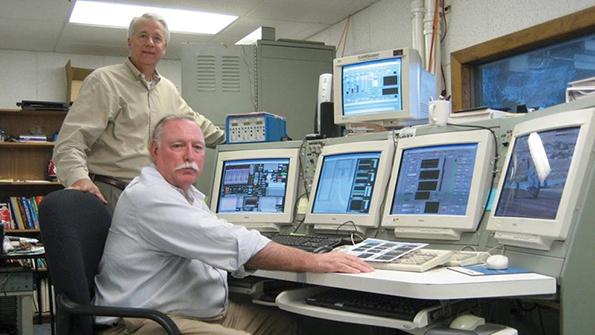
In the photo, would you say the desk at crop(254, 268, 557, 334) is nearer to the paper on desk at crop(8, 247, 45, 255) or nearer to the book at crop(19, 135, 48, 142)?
the paper on desk at crop(8, 247, 45, 255)

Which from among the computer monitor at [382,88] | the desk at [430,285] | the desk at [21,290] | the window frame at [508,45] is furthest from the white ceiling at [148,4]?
the desk at [430,285]

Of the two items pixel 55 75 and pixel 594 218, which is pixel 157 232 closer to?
pixel 594 218

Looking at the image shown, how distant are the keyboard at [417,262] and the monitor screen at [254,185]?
2.74ft

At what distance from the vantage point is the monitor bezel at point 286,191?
2.33 m

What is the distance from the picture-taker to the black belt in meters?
2.41

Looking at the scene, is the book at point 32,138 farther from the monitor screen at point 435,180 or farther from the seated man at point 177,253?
the monitor screen at point 435,180

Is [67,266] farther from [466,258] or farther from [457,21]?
[457,21]

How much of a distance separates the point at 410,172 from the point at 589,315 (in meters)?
0.73

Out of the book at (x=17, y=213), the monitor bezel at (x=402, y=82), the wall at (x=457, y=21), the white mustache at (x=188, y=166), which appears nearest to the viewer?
the white mustache at (x=188, y=166)

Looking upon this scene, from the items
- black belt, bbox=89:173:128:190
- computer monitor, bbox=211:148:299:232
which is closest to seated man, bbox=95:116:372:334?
computer monitor, bbox=211:148:299:232

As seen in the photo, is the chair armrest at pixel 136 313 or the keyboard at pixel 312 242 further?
the keyboard at pixel 312 242

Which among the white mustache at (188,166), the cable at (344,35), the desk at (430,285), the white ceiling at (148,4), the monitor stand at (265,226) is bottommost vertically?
the desk at (430,285)

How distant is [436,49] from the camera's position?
4.13 m

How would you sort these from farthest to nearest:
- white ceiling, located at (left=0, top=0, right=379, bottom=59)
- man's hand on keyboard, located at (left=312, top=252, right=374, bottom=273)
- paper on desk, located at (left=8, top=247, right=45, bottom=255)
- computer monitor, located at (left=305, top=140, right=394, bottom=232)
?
white ceiling, located at (left=0, top=0, right=379, bottom=59) → paper on desk, located at (left=8, top=247, right=45, bottom=255) → computer monitor, located at (left=305, top=140, right=394, bottom=232) → man's hand on keyboard, located at (left=312, top=252, right=374, bottom=273)
